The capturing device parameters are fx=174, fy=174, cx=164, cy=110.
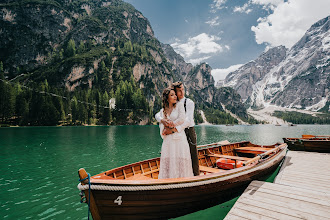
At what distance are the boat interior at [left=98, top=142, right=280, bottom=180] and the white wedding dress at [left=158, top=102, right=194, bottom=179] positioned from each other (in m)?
2.20

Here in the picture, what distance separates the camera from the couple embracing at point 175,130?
527 cm

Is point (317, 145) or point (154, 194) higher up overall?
point (154, 194)

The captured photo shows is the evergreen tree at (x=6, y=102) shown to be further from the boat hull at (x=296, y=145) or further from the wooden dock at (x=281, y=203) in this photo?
the boat hull at (x=296, y=145)

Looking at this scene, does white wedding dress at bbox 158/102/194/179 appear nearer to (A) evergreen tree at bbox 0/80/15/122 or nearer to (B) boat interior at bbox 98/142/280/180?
(B) boat interior at bbox 98/142/280/180

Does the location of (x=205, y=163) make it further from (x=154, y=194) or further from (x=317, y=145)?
(x=317, y=145)

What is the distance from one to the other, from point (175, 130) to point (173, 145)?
1.77 feet

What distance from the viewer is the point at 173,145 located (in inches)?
213

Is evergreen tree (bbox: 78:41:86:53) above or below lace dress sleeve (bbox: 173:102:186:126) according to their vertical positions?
above

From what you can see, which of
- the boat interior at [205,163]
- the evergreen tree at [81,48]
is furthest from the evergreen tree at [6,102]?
the evergreen tree at [81,48]

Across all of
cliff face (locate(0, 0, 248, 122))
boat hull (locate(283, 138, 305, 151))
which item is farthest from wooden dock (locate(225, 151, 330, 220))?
cliff face (locate(0, 0, 248, 122))

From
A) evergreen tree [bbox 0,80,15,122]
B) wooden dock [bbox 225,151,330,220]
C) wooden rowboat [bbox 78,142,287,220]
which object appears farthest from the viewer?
evergreen tree [bbox 0,80,15,122]

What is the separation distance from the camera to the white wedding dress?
5.37m

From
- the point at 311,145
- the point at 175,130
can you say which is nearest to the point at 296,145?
the point at 311,145

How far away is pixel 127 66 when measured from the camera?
170875mm
